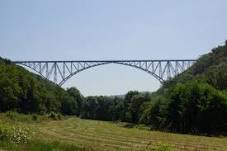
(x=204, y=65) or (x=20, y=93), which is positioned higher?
(x=204, y=65)

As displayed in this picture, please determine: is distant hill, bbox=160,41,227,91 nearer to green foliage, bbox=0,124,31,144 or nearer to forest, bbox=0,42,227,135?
forest, bbox=0,42,227,135

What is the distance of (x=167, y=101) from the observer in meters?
78.3

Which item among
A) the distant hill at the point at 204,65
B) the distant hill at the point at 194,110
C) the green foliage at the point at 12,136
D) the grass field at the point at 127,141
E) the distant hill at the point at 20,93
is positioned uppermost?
the distant hill at the point at 204,65

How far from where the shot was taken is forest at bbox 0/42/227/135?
232ft

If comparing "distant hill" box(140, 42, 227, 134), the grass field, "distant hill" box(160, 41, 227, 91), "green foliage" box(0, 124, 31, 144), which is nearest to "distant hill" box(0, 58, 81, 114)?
"distant hill" box(160, 41, 227, 91)

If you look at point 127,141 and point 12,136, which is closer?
point 12,136

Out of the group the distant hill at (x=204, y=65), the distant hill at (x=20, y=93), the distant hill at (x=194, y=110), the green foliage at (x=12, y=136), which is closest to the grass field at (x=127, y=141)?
the green foliage at (x=12, y=136)

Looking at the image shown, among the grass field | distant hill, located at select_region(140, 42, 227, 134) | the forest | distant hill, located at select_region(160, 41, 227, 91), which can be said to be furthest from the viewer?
distant hill, located at select_region(160, 41, 227, 91)

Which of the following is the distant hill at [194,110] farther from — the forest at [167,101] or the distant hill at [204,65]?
the distant hill at [204,65]

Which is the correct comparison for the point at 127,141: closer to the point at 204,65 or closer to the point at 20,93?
the point at 20,93

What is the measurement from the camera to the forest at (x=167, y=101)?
70750 mm

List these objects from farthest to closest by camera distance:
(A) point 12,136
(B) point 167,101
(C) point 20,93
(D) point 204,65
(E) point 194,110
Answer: (D) point 204,65 → (C) point 20,93 → (B) point 167,101 → (E) point 194,110 → (A) point 12,136

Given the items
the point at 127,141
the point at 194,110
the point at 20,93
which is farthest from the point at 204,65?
the point at 127,141

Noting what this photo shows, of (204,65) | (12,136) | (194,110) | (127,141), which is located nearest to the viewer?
(12,136)
